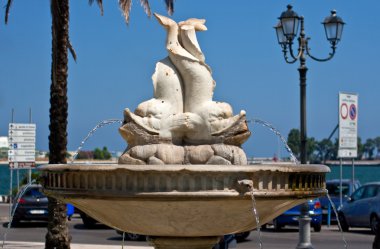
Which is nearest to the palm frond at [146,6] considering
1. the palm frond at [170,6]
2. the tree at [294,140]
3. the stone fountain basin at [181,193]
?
the palm frond at [170,6]

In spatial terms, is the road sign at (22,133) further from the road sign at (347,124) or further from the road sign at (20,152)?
the road sign at (347,124)

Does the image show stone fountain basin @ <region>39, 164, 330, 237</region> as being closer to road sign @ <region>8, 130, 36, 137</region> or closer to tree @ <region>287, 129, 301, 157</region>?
road sign @ <region>8, 130, 36, 137</region>

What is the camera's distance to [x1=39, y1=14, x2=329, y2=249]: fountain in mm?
7551

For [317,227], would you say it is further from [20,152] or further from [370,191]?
[20,152]

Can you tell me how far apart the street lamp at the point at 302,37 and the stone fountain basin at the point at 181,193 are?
26.8 feet

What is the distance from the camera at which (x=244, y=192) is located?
7598mm

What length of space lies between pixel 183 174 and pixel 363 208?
1727 centimetres

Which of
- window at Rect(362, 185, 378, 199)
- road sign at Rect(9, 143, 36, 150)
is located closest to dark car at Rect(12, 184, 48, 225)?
road sign at Rect(9, 143, 36, 150)

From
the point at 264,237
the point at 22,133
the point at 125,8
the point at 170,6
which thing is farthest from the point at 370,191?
the point at 22,133

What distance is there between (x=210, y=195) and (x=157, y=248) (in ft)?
4.43

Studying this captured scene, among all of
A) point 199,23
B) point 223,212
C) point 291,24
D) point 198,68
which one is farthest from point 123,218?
point 291,24

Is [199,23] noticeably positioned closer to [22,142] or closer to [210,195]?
[210,195]

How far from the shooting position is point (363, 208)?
946 inches

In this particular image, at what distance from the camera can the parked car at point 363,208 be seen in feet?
77.2
